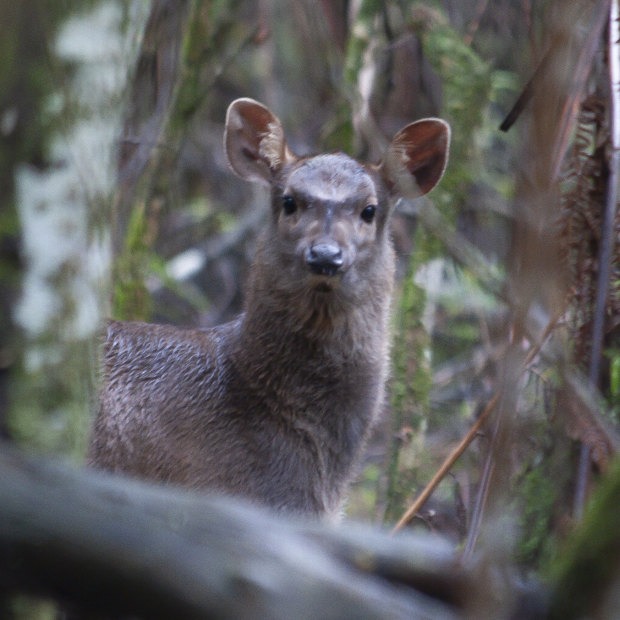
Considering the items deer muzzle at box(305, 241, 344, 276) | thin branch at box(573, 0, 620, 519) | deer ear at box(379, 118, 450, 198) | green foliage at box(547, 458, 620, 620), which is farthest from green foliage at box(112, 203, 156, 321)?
green foliage at box(547, 458, 620, 620)

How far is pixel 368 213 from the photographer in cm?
518

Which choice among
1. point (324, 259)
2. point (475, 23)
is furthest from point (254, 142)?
point (475, 23)

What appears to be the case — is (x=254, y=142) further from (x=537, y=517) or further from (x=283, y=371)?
(x=537, y=517)

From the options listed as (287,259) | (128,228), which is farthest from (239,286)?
(287,259)

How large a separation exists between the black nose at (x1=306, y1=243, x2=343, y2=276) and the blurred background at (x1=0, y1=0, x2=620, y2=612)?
50cm

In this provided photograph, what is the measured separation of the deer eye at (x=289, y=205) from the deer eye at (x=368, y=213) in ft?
1.25

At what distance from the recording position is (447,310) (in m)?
9.20

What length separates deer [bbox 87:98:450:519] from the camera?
475cm

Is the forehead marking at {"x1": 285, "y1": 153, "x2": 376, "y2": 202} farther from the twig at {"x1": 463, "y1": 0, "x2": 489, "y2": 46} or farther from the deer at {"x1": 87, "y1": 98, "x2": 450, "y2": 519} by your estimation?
the twig at {"x1": 463, "y1": 0, "x2": 489, "y2": 46}

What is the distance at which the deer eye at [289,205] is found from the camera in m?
5.11

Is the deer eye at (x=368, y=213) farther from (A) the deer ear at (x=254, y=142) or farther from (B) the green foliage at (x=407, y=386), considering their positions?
(B) the green foliage at (x=407, y=386)

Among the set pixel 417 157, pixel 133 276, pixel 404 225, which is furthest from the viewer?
pixel 404 225

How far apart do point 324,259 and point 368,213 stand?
792mm

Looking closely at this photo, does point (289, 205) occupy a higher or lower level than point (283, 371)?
higher
